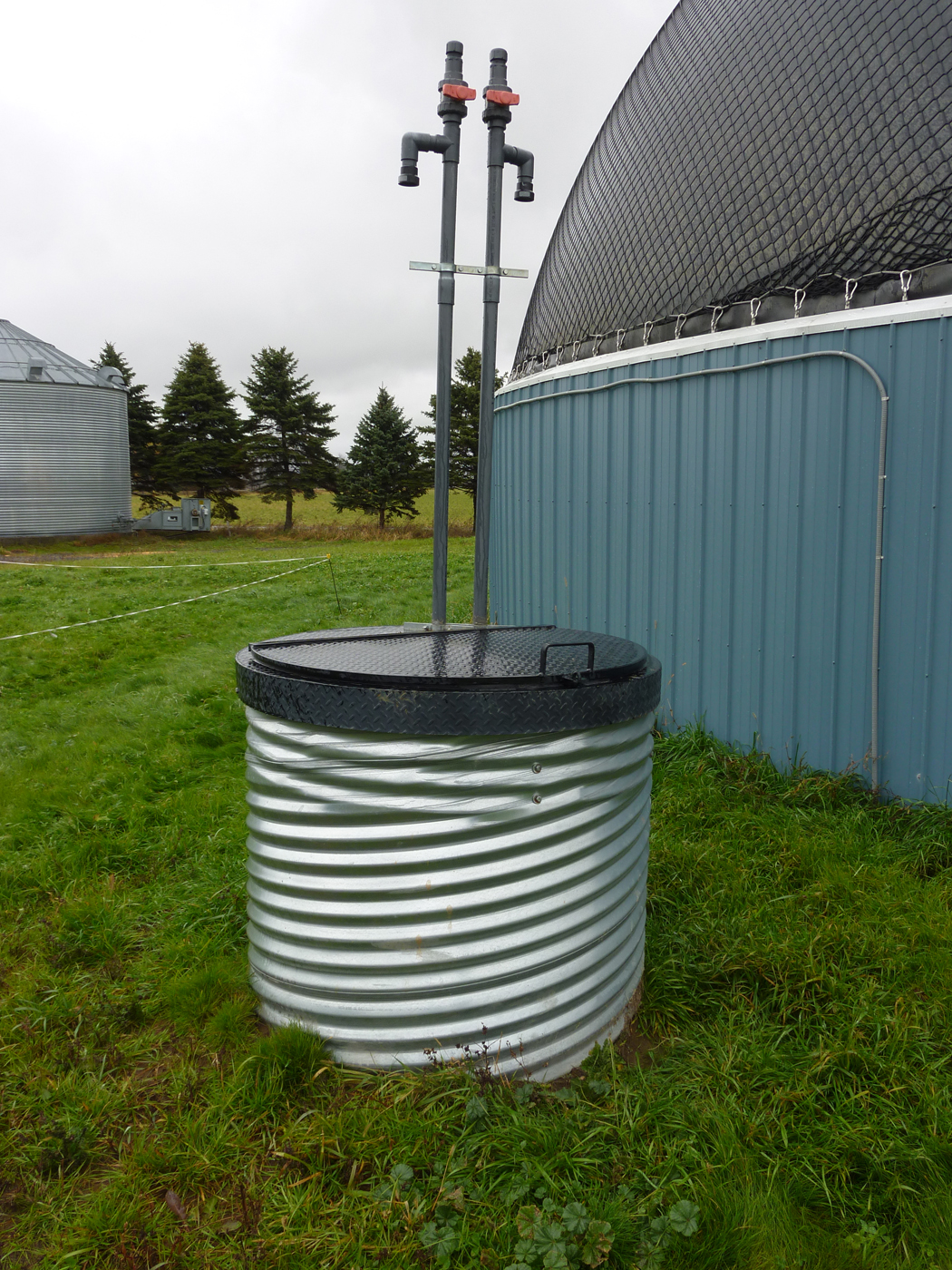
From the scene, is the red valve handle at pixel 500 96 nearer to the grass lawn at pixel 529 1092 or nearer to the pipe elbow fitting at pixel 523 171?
the pipe elbow fitting at pixel 523 171

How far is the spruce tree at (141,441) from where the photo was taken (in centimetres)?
3466

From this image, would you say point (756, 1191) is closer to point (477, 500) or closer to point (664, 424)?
point (477, 500)

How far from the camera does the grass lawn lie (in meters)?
1.90

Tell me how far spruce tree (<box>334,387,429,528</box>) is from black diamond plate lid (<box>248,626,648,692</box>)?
33.3 m

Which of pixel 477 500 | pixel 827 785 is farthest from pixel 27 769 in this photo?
pixel 827 785

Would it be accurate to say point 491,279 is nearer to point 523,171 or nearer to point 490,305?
point 490,305

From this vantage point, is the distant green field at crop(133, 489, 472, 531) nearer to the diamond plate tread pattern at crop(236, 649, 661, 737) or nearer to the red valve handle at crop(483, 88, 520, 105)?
the red valve handle at crop(483, 88, 520, 105)

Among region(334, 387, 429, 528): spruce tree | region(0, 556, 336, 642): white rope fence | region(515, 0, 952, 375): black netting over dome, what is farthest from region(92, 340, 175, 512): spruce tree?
region(515, 0, 952, 375): black netting over dome

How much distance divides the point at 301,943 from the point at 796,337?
3592 millimetres

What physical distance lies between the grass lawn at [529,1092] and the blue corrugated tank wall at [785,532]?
0.52 metres

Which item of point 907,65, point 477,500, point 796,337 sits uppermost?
point 907,65

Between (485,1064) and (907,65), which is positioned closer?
(485,1064)

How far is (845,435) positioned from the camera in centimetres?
421

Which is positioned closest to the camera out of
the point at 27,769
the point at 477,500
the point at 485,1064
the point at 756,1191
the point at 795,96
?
the point at 756,1191
